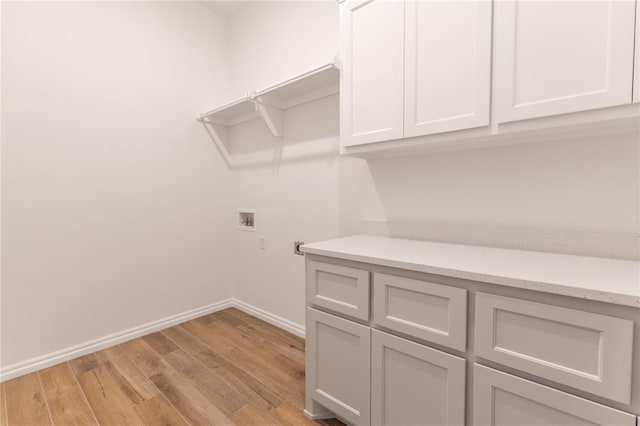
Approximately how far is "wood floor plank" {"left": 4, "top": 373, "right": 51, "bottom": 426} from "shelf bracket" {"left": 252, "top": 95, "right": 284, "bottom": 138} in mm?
2090

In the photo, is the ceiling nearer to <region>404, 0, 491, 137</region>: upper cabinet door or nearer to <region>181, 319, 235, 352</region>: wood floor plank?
<region>404, 0, 491, 137</region>: upper cabinet door

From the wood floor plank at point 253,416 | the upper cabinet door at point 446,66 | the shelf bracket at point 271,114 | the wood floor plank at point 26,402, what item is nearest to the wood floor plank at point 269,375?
the wood floor plank at point 253,416

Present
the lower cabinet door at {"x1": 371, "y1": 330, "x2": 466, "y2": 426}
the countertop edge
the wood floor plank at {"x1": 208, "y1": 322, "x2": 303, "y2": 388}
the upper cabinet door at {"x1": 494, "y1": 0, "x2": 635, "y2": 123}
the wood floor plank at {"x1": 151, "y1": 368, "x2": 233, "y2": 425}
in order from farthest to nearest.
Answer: the wood floor plank at {"x1": 208, "y1": 322, "x2": 303, "y2": 388} < the wood floor plank at {"x1": 151, "y1": 368, "x2": 233, "y2": 425} < the lower cabinet door at {"x1": 371, "y1": 330, "x2": 466, "y2": 426} < the upper cabinet door at {"x1": 494, "y1": 0, "x2": 635, "y2": 123} < the countertop edge

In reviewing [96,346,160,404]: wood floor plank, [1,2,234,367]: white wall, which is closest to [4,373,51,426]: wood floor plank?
[1,2,234,367]: white wall

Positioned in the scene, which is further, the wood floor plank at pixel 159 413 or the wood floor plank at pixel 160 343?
the wood floor plank at pixel 160 343

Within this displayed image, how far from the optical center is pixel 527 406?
916mm

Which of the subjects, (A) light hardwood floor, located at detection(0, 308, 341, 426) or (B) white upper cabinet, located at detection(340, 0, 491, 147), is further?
(A) light hardwood floor, located at detection(0, 308, 341, 426)

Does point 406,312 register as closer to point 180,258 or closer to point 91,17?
point 180,258

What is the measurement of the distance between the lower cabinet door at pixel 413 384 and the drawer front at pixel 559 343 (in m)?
0.16

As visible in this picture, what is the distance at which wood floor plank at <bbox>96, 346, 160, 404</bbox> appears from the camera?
1693 mm

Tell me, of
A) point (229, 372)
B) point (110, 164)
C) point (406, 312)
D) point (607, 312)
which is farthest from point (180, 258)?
point (607, 312)

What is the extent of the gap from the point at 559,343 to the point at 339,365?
2.83 feet

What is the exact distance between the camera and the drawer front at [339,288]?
129 centimetres

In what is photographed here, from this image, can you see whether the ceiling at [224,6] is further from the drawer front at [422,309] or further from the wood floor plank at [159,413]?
the wood floor plank at [159,413]
